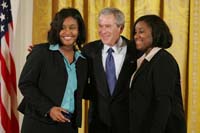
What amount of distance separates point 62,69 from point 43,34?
1.52 meters

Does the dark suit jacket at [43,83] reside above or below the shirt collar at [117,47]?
below

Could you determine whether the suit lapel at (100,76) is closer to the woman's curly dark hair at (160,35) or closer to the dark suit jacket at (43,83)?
the dark suit jacket at (43,83)

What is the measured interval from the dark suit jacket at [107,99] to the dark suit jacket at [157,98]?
0.16 meters

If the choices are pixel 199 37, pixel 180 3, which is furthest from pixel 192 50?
pixel 180 3

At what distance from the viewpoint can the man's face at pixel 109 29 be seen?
2.49 m

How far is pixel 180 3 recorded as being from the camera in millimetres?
3398

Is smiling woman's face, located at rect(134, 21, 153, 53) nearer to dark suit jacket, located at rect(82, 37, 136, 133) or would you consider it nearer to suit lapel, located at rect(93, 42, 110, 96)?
dark suit jacket, located at rect(82, 37, 136, 133)

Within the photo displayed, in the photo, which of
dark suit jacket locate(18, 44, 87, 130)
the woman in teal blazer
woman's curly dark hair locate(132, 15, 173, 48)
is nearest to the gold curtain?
woman's curly dark hair locate(132, 15, 173, 48)

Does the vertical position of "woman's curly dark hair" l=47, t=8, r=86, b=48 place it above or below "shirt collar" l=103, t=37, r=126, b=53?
above

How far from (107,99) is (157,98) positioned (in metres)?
0.36

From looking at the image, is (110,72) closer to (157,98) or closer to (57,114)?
(157,98)

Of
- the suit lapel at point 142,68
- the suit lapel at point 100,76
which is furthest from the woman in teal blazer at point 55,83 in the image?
the suit lapel at point 142,68

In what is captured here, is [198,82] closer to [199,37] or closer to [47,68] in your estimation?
[199,37]

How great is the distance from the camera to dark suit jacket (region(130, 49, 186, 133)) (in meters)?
2.15
